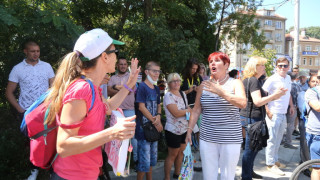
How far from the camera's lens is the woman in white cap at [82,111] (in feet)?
5.30

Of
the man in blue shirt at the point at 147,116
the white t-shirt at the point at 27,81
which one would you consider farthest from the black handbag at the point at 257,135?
the white t-shirt at the point at 27,81

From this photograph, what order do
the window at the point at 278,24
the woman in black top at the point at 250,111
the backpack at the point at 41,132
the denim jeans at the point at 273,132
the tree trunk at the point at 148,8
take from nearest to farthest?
the backpack at the point at 41,132 → the woman in black top at the point at 250,111 → the denim jeans at the point at 273,132 → the tree trunk at the point at 148,8 → the window at the point at 278,24

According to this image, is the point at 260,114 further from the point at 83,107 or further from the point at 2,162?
the point at 2,162

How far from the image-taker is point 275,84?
197 inches

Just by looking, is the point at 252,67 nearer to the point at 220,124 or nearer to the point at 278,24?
the point at 220,124

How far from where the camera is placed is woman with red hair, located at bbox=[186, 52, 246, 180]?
3.20 metres

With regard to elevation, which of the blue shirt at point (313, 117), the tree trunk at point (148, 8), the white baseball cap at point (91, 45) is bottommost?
the blue shirt at point (313, 117)

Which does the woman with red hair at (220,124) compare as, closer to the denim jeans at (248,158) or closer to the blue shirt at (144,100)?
the blue shirt at (144,100)

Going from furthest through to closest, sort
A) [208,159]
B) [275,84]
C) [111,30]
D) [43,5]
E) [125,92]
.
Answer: [111,30], [275,84], [43,5], [208,159], [125,92]

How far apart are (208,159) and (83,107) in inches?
82.6

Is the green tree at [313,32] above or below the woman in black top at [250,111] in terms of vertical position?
above

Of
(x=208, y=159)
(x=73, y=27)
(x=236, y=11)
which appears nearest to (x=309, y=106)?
(x=208, y=159)

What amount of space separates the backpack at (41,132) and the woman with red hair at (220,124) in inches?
74.5

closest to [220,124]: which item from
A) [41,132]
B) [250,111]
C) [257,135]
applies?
[257,135]
